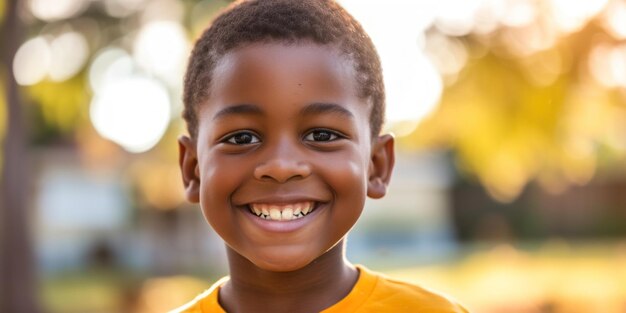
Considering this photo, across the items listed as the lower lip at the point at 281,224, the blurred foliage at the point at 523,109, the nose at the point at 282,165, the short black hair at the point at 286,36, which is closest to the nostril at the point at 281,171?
the nose at the point at 282,165

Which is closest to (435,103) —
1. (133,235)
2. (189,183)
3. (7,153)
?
(7,153)

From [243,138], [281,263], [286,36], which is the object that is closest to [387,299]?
[281,263]

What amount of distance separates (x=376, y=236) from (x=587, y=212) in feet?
26.9

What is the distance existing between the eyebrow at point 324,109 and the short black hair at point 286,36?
4.4 inches

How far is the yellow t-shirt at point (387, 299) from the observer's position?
2.66m

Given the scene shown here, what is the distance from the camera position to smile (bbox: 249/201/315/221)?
251 centimetres

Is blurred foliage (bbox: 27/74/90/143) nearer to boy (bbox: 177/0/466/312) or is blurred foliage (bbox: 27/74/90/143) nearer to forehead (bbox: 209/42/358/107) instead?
boy (bbox: 177/0/466/312)

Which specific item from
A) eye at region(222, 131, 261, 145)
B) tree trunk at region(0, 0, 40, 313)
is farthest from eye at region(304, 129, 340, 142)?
tree trunk at region(0, 0, 40, 313)

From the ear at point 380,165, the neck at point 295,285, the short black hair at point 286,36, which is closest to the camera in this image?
the short black hair at point 286,36

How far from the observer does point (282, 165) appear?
2.43 meters

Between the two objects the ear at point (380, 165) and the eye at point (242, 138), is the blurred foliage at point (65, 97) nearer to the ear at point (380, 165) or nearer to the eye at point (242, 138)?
the ear at point (380, 165)

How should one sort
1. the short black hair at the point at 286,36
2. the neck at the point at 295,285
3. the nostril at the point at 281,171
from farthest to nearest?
the neck at the point at 295,285 → the short black hair at the point at 286,36 → the nostril at the point at 281,171

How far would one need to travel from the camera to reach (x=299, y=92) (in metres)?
2.48

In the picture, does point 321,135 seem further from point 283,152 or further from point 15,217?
point 15,217
